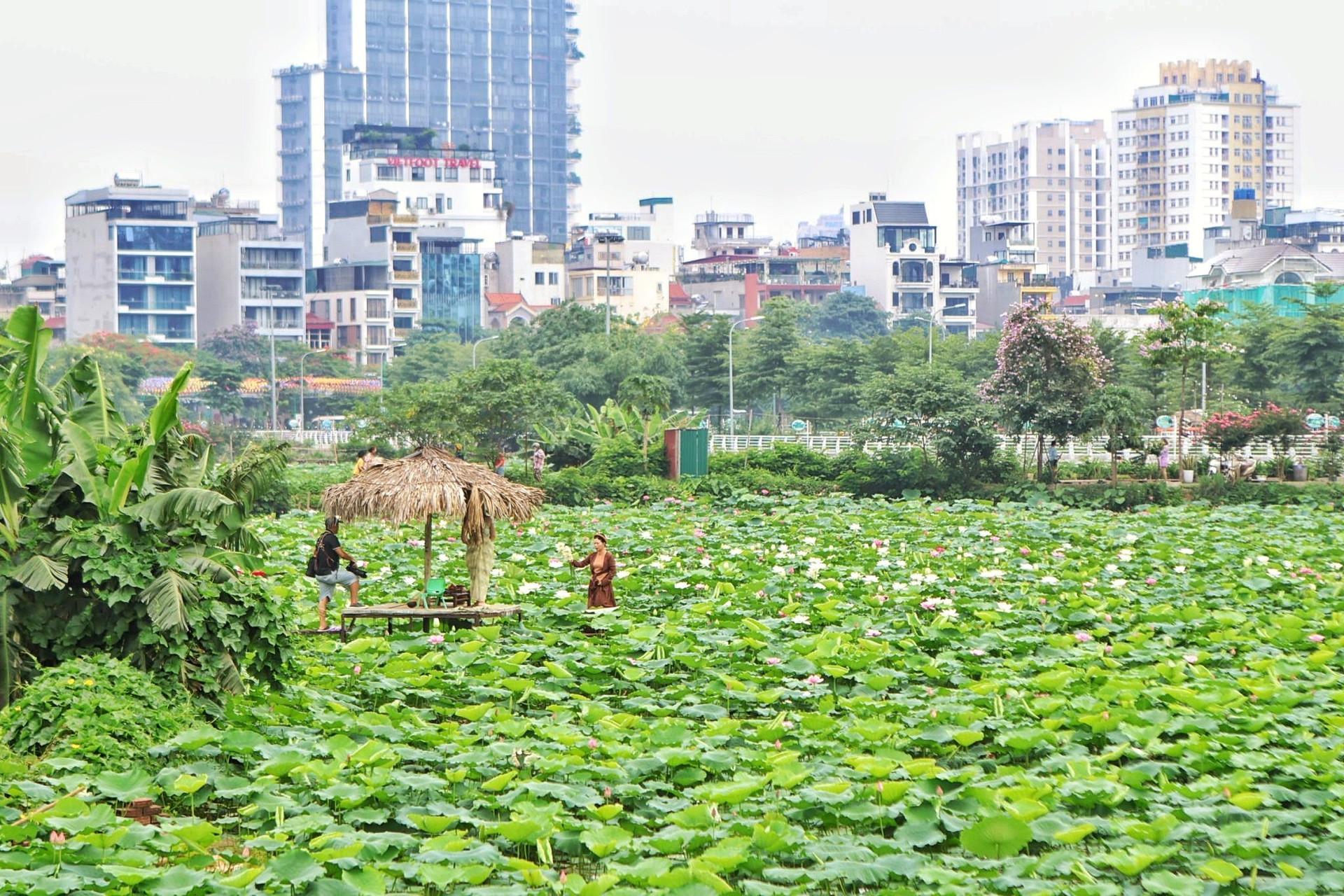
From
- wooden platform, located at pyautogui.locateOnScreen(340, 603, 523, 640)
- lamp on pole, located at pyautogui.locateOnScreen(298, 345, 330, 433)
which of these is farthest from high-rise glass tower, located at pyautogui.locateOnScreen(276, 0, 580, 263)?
wooden platform, located at pyautogui.locateOnScreen(340, 603, 523, 640)

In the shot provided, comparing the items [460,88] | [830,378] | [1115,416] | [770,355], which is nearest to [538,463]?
[1115,416]

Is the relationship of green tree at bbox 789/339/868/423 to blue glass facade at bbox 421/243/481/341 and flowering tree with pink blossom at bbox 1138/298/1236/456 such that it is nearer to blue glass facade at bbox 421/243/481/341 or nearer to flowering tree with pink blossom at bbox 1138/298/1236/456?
flowering tree with pink blossom at bbox 1138/298/1236/456

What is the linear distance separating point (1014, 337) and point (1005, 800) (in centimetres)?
2366

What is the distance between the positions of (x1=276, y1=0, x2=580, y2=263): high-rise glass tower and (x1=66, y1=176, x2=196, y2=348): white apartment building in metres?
55.1

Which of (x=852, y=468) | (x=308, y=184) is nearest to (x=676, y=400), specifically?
(x=852, y=468)

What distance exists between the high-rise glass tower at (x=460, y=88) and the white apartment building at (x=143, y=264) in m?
55.1

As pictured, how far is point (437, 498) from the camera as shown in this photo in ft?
49.1

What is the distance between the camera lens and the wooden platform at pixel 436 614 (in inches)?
576

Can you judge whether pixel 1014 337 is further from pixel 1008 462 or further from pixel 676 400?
pixel 676 400

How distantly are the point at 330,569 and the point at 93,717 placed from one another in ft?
17.9

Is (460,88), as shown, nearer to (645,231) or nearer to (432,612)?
(645,231)

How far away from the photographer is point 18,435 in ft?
36.1

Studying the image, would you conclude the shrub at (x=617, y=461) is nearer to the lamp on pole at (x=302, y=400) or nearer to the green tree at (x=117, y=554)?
the green tree at (x=117, y=554)

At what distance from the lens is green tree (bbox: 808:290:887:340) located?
4008 inches
